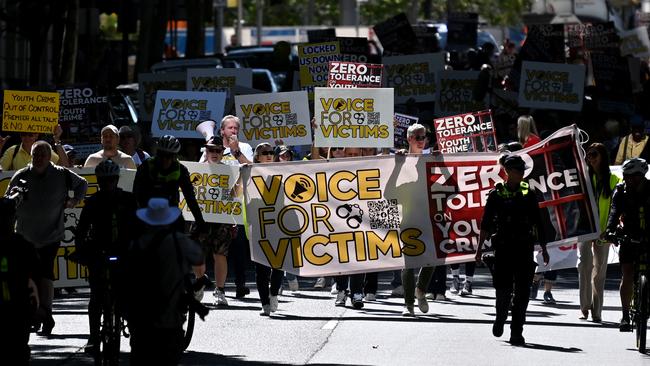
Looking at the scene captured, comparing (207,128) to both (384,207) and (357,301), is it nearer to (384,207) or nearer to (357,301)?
(357,301)

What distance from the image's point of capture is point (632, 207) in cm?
1425

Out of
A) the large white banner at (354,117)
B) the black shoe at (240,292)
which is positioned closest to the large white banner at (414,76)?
the large white banner at (354,117)

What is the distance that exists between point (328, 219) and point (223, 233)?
140cm

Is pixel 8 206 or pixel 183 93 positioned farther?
pixel 183 93

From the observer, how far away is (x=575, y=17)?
60750 mm

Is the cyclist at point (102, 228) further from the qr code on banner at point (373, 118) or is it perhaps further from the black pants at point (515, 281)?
the qr code on banner at point (373, 118)

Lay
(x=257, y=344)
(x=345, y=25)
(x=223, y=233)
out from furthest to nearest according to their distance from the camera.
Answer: (x=345, y=25), (x=223, y=233), (x=257, y=344)

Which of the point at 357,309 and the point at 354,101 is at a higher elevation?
the point at 354,101

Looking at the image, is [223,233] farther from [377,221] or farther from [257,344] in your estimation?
[257,344]

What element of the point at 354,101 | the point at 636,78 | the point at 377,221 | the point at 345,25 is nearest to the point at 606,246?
the point at 377,221

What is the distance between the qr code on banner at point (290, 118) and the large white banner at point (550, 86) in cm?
721

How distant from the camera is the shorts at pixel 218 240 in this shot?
17297mm

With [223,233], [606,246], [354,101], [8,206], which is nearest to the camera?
[8,206]

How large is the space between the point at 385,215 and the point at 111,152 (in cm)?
275
